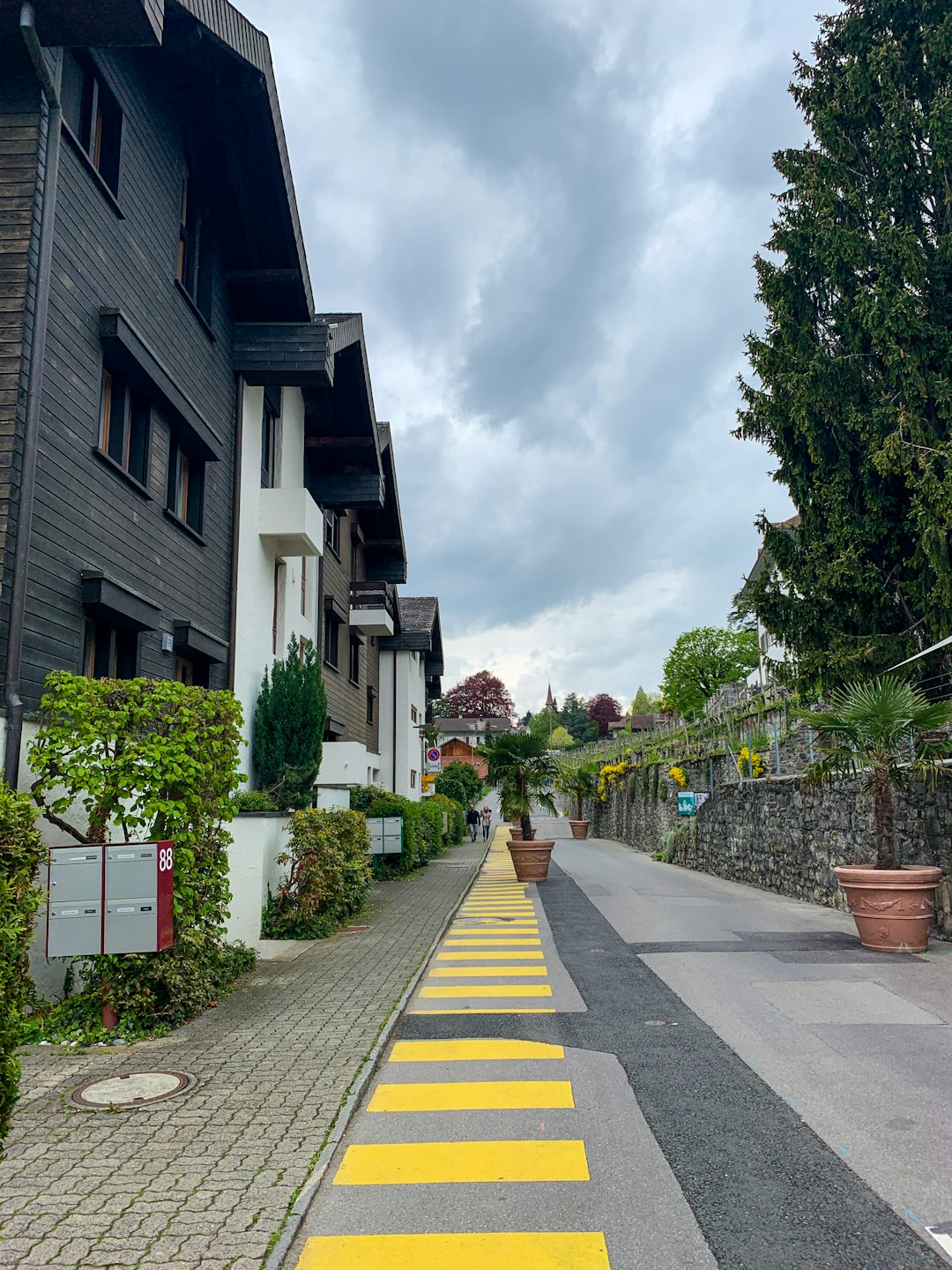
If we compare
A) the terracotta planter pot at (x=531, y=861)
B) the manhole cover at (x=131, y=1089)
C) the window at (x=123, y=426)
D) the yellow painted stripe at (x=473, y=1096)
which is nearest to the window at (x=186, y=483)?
the window at (x=123, y=426)

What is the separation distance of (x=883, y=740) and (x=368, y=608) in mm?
16381

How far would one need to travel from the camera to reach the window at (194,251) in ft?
40.3

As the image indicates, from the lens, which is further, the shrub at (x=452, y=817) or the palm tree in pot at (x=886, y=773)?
the shrub at (x=452, y=817)

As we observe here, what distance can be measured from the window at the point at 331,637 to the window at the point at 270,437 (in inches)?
211

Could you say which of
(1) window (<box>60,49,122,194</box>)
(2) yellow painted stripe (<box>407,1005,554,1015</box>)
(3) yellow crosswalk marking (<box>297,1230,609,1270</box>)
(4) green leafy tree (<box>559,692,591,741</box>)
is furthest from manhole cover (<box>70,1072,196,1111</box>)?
(4) green leafy tree (<box>559,692,591,741</box>)

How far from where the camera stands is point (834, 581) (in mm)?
15203

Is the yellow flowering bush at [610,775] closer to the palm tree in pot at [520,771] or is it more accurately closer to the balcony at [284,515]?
the palm tree in pot at [520,771]

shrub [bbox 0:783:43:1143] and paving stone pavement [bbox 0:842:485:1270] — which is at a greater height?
shrub [bbox 0:783:43:1143]

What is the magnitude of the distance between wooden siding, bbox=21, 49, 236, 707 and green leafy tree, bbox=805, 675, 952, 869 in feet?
26.1

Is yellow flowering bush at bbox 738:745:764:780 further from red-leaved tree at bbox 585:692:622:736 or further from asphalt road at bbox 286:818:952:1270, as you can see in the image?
red-leaved tree at bbox 585:692:622:736

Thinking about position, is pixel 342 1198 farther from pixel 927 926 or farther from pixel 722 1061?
pixel 927 926

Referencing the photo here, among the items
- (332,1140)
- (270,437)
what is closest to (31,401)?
(332,1140)

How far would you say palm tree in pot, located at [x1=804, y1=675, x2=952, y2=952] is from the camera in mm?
10031

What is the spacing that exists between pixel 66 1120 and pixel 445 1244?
2546 millimetres
